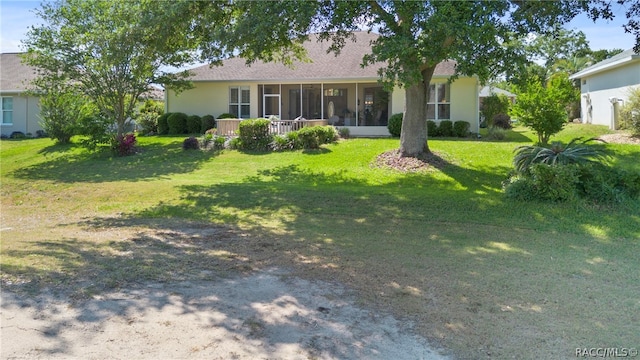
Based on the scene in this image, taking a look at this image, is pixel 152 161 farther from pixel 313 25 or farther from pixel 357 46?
pixel 357 46

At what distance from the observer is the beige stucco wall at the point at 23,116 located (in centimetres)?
3069

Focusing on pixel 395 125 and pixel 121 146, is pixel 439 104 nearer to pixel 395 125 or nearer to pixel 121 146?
pixel 395 125

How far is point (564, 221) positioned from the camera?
8.70m

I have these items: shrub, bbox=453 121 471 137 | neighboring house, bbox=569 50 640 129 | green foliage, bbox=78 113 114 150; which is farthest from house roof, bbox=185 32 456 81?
neighboring house, bbox=569 50 640 129

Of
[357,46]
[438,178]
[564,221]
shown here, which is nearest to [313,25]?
[438,178]

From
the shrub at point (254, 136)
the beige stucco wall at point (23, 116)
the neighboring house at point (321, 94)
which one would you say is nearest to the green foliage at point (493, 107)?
the neighboring house at point (321, 94)

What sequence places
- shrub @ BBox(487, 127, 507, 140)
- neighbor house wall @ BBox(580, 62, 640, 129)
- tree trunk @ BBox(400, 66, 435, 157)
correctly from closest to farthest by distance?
1. tree trunk @ BBox(400, 66, 435, 157)
2. shrub @ BBox(487, 127, 507, 140)
3. neighbor house wall @ BBox(580, 62, 640, 129)

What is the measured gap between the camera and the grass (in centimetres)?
464

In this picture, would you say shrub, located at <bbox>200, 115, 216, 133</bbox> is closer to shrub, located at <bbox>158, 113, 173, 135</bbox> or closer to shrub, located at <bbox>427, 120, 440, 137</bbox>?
shrub, located at <bbox>158, 113, 173, 135</bbox>

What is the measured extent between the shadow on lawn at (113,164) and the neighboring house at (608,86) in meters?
19.3

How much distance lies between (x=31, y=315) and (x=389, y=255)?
425 centimetres

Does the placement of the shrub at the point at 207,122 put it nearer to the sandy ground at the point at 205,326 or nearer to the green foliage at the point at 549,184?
the green foliage at the point at 549,184

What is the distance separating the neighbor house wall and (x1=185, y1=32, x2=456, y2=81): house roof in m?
8.11

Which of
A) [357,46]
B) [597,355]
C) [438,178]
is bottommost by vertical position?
[597,355]
